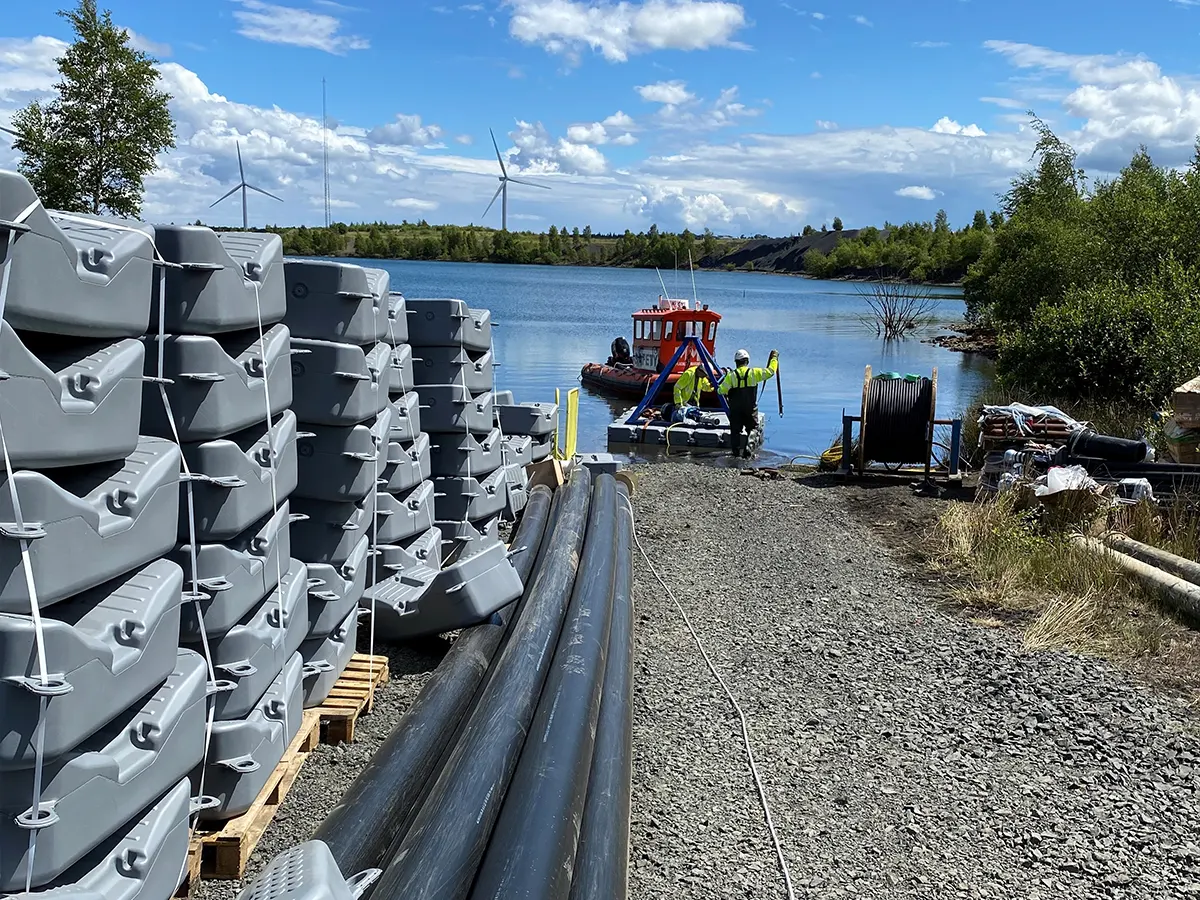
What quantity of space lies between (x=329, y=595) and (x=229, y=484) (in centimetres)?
159

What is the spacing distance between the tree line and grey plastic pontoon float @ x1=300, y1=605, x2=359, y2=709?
52.6 ft

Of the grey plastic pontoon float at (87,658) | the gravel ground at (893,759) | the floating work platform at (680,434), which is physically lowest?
the floating work platform at (680,434)

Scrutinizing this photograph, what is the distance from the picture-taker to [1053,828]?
5.53 metres

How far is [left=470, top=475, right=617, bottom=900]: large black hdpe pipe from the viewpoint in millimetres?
3977

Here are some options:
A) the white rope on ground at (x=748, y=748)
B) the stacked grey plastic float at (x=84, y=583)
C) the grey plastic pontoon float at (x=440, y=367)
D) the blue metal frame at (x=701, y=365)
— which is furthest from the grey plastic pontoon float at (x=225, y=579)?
the blue metal frame at (x=701, y=365)

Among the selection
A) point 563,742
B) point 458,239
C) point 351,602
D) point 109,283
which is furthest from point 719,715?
point 458,239

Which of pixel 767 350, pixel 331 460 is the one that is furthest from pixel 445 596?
pixel 767 350

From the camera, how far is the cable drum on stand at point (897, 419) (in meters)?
15.7

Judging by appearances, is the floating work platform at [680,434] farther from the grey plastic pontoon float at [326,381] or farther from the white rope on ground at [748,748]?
the grey plastic pontoon float at [326,381]

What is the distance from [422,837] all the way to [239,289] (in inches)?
99.5

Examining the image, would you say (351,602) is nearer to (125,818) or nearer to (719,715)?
(719,715)

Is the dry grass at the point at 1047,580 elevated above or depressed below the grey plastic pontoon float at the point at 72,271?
below

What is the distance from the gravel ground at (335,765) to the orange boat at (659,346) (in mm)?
21514

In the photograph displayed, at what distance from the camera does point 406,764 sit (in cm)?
510
